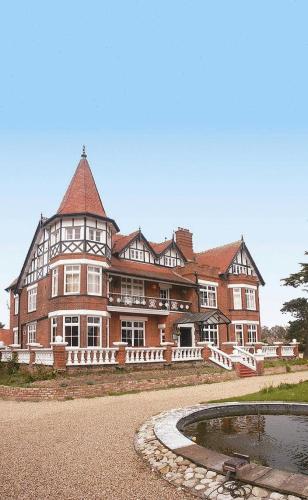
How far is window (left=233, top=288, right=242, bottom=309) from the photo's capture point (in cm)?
3453

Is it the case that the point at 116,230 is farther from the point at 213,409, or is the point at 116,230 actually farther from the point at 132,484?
the point at 132,484

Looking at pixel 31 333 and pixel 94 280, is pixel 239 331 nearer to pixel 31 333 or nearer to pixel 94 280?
pixel 94 280

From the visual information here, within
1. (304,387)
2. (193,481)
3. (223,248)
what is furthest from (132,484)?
(223,248)

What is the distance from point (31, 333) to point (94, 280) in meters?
8.21

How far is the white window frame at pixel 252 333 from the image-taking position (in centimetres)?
3453

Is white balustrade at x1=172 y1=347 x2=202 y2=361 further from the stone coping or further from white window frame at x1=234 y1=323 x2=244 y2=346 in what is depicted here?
the stone coping

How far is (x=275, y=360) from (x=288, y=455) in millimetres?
24056

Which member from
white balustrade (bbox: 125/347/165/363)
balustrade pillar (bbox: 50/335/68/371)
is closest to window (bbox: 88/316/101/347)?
white balustrade (bbox: 125/347/165/363)

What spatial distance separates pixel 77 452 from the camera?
802 centimetres

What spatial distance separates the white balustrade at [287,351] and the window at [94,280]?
16046mm

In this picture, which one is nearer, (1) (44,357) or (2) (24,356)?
(1) (44,357)

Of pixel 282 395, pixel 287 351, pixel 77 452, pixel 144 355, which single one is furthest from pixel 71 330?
pixel 287 351

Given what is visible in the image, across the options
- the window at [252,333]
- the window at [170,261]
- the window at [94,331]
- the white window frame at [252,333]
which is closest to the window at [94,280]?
the window at [94,331]

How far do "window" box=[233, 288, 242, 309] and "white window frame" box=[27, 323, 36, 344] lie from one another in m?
16.2
